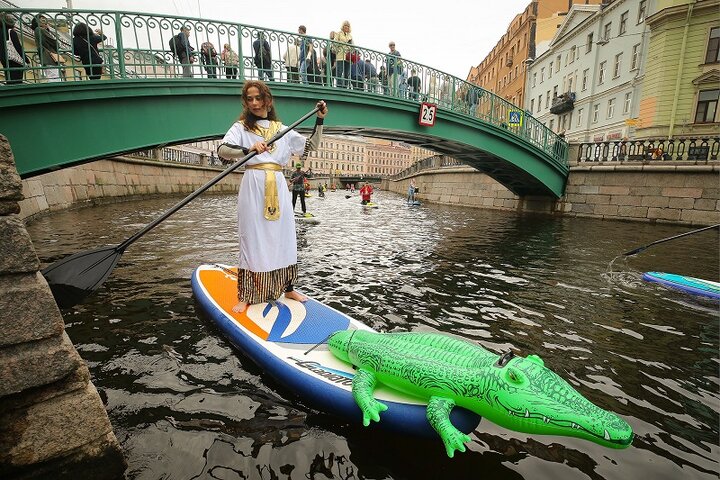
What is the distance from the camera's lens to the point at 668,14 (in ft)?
74.9

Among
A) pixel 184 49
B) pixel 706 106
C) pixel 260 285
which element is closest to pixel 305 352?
pixel 260 285

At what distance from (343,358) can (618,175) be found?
58.2ft

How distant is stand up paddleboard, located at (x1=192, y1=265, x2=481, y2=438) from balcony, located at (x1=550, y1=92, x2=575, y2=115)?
125 feet

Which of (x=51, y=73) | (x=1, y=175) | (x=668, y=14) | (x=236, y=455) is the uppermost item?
(x=668, y=14)

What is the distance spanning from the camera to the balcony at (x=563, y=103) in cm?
3331

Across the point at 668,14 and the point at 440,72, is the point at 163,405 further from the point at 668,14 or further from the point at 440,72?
the point at 668,14

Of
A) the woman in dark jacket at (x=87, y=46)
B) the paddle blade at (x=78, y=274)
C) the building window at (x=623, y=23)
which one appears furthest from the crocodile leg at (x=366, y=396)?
the building window at (x=623, y=23)

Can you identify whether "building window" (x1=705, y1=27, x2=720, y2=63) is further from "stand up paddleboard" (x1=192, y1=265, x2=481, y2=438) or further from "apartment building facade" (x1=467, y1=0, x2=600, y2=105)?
"stand up paddleboard" (x1=192, y1=265, x2=481, y2=438)

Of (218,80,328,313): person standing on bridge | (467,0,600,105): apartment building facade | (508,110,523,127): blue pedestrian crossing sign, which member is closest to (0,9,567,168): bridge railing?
(508,110,523,127): blue pedestrian crossing sign

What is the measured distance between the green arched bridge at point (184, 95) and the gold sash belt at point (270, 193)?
4.75 m

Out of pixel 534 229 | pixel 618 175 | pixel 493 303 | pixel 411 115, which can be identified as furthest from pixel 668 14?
pixel 493 303

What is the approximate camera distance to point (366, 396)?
226 cm

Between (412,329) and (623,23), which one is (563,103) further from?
(412,329)

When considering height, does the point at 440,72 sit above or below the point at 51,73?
above
